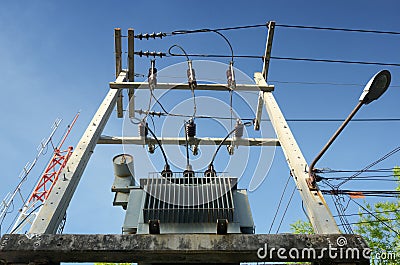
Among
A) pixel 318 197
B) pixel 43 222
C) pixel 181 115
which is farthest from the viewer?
pixel 181 115

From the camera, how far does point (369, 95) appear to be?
3.29 m

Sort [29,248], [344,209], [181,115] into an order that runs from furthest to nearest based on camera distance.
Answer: [181,115] < [344,209] < [29,248]

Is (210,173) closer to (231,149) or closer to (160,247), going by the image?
(160,247)

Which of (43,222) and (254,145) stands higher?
(254,145)

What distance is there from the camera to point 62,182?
10.5 feet

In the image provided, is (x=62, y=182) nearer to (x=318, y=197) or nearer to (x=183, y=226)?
(x=183, y=226)

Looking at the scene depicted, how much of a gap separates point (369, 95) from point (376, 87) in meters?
0.11

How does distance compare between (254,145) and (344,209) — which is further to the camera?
(254,145)

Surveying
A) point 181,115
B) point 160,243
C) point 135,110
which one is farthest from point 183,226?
point 135,110

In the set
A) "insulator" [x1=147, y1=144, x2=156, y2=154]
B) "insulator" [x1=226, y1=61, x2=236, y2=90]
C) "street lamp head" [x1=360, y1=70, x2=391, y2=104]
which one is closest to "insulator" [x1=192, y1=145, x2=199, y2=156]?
"insulator" [x1=147, y1=144, x2=156, y2=154]

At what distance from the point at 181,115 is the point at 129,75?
1213 mm

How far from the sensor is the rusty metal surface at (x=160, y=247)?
7.79 ft

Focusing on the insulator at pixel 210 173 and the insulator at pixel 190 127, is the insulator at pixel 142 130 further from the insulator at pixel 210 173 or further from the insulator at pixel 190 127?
the insulator at pixel 210 173

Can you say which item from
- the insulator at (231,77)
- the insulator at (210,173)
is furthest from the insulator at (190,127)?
the insulator at (210,173)
